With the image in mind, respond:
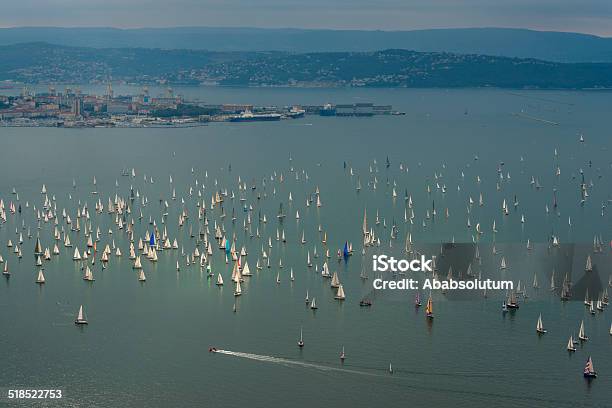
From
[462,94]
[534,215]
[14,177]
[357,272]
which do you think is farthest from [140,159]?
[462,94]

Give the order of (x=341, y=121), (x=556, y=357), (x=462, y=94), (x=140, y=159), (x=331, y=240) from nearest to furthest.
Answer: (x=556, y=357), (x=331, y=240), (x=140, y=159), (x=341, y=121), (x=462, y=94)

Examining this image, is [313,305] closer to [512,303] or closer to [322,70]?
[512,303]

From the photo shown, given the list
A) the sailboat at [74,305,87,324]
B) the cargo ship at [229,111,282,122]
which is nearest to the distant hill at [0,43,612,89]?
the cargo ship at [229,111,282,122]

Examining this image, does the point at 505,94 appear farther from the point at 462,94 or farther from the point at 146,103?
the point at 146,103

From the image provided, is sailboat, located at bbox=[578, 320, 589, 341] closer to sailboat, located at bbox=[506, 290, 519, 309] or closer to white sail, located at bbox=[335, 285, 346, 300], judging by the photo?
sailboat, located at bbox=[506, 290, 519, 309]

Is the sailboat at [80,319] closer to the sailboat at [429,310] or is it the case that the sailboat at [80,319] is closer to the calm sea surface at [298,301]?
the calm sea surface at [298,301]

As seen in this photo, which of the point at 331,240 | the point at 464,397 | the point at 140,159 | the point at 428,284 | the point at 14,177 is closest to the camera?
the point at 464,397

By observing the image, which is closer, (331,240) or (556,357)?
(556,357)
